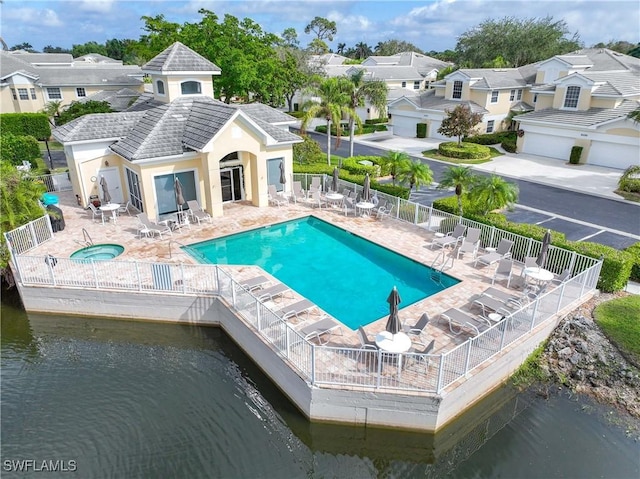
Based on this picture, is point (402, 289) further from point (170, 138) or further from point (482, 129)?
point (482, 129)

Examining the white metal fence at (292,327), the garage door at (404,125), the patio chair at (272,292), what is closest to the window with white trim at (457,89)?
the garage door at (404,125)

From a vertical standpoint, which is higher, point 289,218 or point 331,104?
point 331,104

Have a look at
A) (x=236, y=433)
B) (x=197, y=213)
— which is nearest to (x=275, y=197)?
(x=197, y=213)

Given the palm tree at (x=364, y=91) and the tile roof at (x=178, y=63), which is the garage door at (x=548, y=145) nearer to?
the palm tree at (x=364, y=91)

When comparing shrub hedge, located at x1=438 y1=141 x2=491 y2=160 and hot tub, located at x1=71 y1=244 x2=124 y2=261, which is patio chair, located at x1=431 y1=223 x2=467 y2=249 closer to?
hot tub, located at x1=71 y1=244 x2=124 y2=261

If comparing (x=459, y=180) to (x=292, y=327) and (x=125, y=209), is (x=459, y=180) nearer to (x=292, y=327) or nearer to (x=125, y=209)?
(x=292, y=327)

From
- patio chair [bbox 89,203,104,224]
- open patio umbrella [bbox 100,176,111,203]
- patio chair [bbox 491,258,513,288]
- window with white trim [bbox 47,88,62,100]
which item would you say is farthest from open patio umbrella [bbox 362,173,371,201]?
window with white trim [bbox 47,88,62,100]
